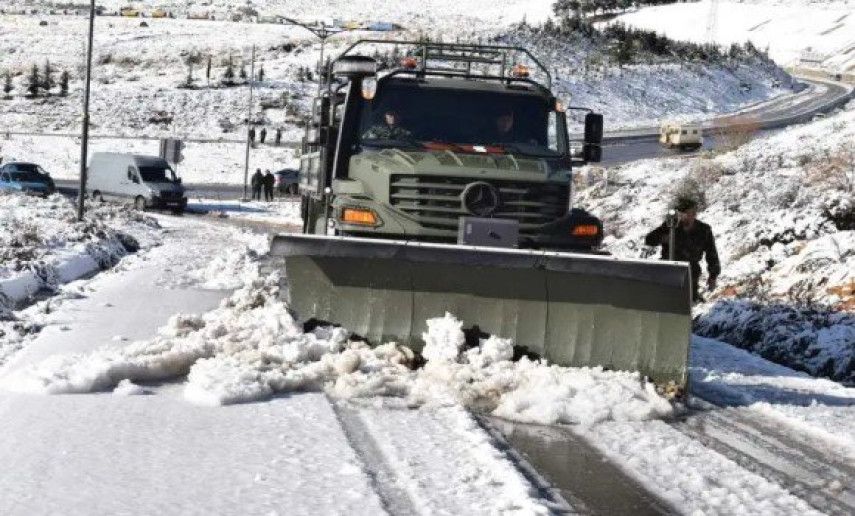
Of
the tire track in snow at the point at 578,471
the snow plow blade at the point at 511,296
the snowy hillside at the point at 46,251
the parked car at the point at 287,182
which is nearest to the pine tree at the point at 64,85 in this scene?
the parked car at the point at 287,182

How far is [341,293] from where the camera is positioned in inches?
348

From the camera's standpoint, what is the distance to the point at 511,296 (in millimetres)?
8578

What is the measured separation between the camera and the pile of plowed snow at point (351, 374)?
7.59 m

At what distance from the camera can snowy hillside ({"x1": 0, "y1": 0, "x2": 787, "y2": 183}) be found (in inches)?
2341

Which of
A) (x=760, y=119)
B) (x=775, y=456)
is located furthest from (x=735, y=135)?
(x=775, y=456)

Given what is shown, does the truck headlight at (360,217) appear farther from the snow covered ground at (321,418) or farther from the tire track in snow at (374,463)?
the tire track in snow at (374,463)

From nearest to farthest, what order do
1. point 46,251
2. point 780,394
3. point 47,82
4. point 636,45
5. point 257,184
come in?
point 780,394 < point 46,251 < point 257,184 < point 47,82 < point 636,45

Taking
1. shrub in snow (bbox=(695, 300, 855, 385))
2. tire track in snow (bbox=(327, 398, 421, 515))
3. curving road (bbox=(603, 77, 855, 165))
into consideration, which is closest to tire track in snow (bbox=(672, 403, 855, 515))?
tire track in snow (bbox=(327, 398, 421, 515))

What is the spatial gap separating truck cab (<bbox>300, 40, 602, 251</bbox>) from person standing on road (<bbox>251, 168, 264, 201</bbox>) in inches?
1361

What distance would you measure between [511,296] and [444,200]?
1.28m

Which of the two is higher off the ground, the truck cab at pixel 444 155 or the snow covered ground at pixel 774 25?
the snow covered ground at pixel 774 25

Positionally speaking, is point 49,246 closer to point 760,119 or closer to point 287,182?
point 287,182

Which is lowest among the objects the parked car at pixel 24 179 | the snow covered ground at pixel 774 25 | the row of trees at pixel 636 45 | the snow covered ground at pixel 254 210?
the snow covered ground at pixel 254 210

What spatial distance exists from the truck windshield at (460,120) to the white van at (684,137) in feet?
139
